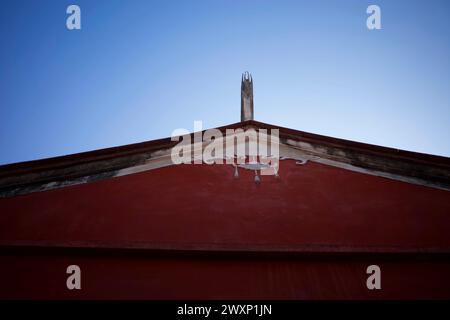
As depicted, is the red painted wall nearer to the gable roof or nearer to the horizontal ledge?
the horizontal ledge

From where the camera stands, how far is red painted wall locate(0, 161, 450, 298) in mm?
4465

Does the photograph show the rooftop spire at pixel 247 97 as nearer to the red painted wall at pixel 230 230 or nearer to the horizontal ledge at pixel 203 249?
the red painted wall at pixel 230 230

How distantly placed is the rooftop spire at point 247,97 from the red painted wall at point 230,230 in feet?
7.12

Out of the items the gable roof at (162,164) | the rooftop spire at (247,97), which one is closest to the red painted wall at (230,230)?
the gable roof at (162,164)

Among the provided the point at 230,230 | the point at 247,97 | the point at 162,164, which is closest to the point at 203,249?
the point at 230,230

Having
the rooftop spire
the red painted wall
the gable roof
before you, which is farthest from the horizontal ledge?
the rooftop spire

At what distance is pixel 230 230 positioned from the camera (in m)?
4.92

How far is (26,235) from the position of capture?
15.8 feet

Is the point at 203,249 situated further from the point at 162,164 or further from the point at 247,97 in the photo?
the point at 247,97
